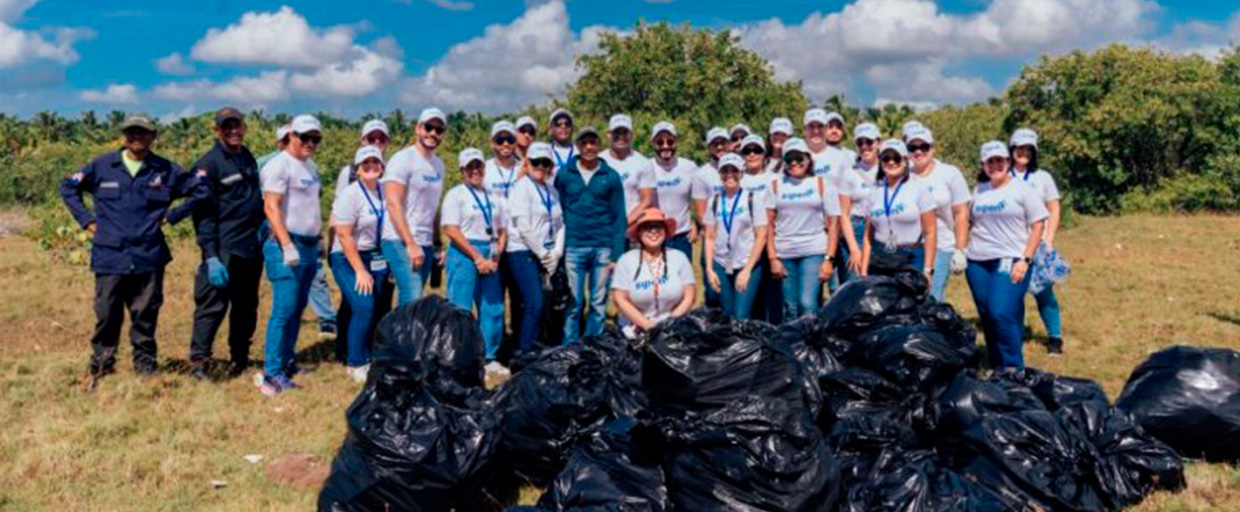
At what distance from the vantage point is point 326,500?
3490 millimetres

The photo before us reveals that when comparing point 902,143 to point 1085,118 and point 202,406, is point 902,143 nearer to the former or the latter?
point 202,406

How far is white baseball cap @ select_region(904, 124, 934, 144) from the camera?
544 centimetres

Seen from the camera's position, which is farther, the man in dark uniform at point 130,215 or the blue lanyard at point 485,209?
the blue lanyard at point 485,209

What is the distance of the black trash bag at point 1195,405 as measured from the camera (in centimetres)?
407

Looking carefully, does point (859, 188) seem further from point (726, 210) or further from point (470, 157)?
point (470, 157)

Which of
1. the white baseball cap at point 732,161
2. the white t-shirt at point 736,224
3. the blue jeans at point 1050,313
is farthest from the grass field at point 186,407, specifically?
the white baseball cap at point 732,161

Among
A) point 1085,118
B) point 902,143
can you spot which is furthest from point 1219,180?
point 902,143

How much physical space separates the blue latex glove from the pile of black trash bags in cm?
141

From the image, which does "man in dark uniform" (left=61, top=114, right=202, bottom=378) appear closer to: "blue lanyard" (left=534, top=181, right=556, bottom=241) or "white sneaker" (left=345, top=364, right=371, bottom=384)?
"white sneaker" (left=345, top=364, right=371, bottom=384)

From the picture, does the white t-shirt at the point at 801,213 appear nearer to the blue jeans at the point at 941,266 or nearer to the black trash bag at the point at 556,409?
the blue jeans at the point at 941,266

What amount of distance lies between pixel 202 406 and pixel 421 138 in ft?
6.44

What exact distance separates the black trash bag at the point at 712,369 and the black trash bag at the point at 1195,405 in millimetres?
2046

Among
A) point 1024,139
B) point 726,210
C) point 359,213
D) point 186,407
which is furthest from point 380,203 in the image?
point 1024,139

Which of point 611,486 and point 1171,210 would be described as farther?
point 1171,210
